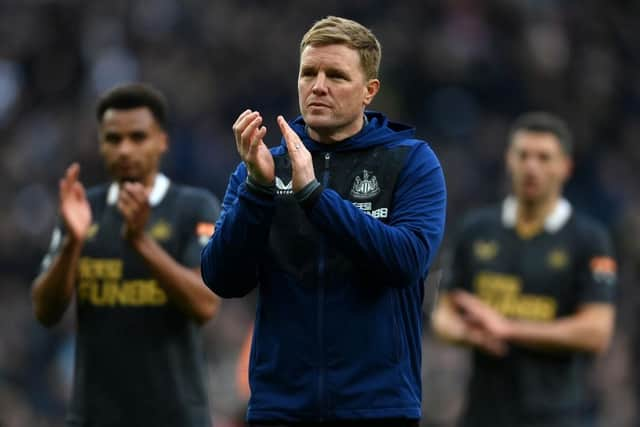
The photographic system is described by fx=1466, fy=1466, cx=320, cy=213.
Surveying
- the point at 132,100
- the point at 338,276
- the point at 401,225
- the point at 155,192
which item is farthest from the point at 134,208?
the point at 401,225

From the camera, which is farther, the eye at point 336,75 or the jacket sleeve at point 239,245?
the eye at point 336,75

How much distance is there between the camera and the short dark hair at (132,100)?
263 inches

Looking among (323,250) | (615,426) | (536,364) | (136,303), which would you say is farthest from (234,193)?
(615,426)

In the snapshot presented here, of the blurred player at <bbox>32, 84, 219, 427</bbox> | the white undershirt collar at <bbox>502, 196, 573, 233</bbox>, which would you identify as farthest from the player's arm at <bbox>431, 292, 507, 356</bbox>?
the blurred player at <bbox>32, 84, 219, 427</bbox>

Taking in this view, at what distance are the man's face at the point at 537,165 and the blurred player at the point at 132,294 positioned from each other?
2.13 meters

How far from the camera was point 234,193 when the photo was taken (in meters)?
5.04

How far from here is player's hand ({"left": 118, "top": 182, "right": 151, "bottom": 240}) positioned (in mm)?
6023

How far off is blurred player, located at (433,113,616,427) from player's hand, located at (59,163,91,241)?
6.76 ft

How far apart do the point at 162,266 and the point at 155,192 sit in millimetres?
629

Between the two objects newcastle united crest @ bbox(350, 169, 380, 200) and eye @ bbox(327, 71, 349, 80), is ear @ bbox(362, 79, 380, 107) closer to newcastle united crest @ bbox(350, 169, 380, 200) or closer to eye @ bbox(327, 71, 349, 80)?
eye @ bbox(327, 71, 349, 80)

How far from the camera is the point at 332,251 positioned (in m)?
4.80

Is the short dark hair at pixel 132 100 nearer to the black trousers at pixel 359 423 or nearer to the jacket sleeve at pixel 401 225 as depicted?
the jacket sleeve at pixel 401 225

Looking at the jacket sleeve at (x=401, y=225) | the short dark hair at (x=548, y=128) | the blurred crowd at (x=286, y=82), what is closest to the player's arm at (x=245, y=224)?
the jacket sleeve at (x=401, y=225)

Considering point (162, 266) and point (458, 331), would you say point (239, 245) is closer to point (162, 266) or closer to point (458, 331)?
point (162, 266)
